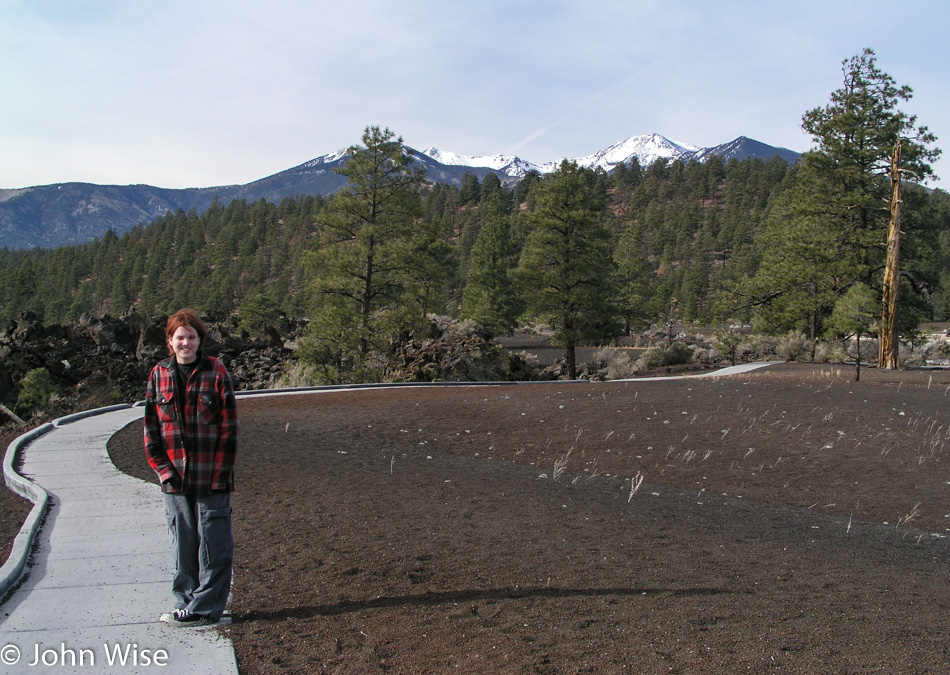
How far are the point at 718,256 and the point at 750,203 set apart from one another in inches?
462

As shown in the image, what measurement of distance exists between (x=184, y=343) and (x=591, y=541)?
11.0 feet

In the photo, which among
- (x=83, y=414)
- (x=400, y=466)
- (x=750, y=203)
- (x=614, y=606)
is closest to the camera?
(x=614, y=606)

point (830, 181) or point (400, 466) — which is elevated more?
point (830, 181)

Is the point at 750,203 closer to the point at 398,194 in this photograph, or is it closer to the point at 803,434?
the point at 398,194

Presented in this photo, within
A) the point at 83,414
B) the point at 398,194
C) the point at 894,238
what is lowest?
the point at 83,414

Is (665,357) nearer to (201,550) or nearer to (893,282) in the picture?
(893,282)

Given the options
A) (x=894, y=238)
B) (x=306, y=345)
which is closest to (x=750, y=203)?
(x=894, y=238)

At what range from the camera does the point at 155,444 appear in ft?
11.7

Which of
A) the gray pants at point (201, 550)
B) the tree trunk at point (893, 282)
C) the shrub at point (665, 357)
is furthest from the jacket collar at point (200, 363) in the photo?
the shrub at point (665, 357)

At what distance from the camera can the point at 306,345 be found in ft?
67.3

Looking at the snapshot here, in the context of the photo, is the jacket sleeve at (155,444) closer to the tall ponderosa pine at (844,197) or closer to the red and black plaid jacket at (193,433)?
the red and black plaid jacket at (193,433)

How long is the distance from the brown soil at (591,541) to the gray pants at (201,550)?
0.82 ft

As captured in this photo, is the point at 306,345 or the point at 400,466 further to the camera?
the point at 306,345

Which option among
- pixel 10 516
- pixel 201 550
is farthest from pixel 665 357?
pixel 201 550
